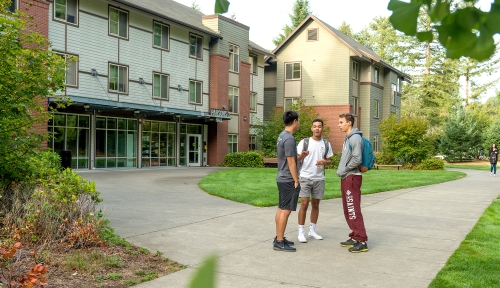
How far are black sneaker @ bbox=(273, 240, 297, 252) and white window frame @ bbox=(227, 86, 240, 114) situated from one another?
28.6 metres

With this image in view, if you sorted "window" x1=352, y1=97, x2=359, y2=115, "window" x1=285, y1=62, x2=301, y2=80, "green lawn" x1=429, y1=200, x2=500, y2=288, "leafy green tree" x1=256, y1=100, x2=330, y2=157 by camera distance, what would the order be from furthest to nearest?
"window" x1=352, y1=97, x2=359, y2=115
"window" x1=285, y1=62, x2=301, y2=80
"leafy green tree" x1=256, y1=100, x2=330, y2=157
"green lawn" x1=429, y1=200, x2=500, y2=288

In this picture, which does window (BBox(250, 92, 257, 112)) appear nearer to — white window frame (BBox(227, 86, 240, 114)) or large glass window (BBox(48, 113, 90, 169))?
white window frame (BBox(227, 86, 240, 114))

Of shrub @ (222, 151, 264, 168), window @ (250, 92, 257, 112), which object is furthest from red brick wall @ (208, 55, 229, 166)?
window @ (250, 92, 257, 112)

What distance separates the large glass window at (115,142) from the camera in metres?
27.1

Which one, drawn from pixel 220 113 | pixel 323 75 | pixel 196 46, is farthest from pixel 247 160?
pixel 323 75

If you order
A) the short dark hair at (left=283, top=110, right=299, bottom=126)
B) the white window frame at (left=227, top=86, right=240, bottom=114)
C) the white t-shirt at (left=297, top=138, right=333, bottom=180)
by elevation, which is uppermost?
the white window frame at (left=227, top=86, right=240, bottom=114)

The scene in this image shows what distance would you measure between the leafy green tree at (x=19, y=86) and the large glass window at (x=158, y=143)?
2199cm

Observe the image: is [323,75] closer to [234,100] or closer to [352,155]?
[234,100]

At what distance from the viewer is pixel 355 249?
743cm

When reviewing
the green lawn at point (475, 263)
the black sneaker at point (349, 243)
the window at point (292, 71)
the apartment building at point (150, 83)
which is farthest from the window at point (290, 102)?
the black sneaker at point (349, 243)

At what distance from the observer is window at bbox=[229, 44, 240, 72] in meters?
35.6

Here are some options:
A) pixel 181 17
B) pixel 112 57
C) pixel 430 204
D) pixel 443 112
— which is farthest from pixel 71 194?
pixel 443 112

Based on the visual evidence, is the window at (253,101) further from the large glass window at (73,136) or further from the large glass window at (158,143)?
the large glass window at (73,136)

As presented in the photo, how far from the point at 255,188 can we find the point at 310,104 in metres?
25.2
